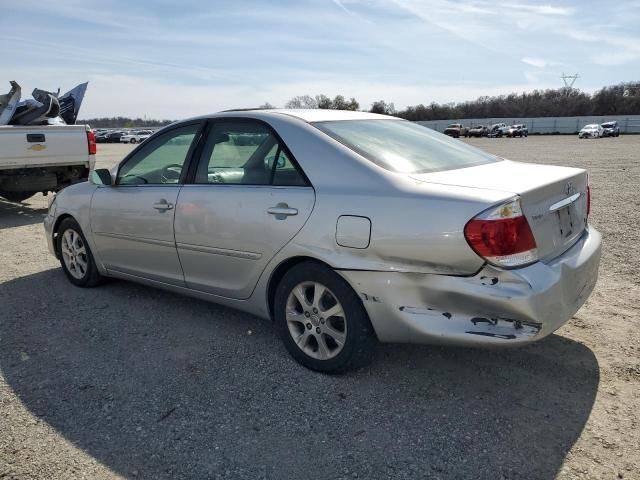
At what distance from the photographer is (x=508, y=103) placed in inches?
4141

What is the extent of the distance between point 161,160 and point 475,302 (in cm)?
280

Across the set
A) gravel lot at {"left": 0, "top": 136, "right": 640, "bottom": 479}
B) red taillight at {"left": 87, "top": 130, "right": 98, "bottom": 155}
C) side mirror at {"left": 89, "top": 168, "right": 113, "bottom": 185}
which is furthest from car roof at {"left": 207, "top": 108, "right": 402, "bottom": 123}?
red taillight at {"left": 87, "top": 130, "right": 98, "bottom": 155}

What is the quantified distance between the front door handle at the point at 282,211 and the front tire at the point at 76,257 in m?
2.41

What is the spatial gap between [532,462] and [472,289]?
0.83 metres

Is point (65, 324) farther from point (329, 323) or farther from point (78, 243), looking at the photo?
point (329, 323)

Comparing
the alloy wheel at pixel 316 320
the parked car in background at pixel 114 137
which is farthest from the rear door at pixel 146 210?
the parked car in background at pixel 114 137

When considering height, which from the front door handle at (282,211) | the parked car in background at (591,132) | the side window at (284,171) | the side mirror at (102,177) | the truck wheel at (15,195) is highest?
the parked car in background at (591,132)

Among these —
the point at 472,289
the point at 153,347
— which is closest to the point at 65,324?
the point at 153,347

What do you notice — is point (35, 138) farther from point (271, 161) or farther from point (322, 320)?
point (322, 320)

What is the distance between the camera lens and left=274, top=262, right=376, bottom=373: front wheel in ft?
10.0

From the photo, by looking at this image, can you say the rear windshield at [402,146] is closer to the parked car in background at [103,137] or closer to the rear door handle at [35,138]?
the rear door handle at [35,138]

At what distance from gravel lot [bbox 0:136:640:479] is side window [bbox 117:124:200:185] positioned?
1128 millimetres

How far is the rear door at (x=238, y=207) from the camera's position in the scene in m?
A: 3.29

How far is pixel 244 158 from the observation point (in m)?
3.68
